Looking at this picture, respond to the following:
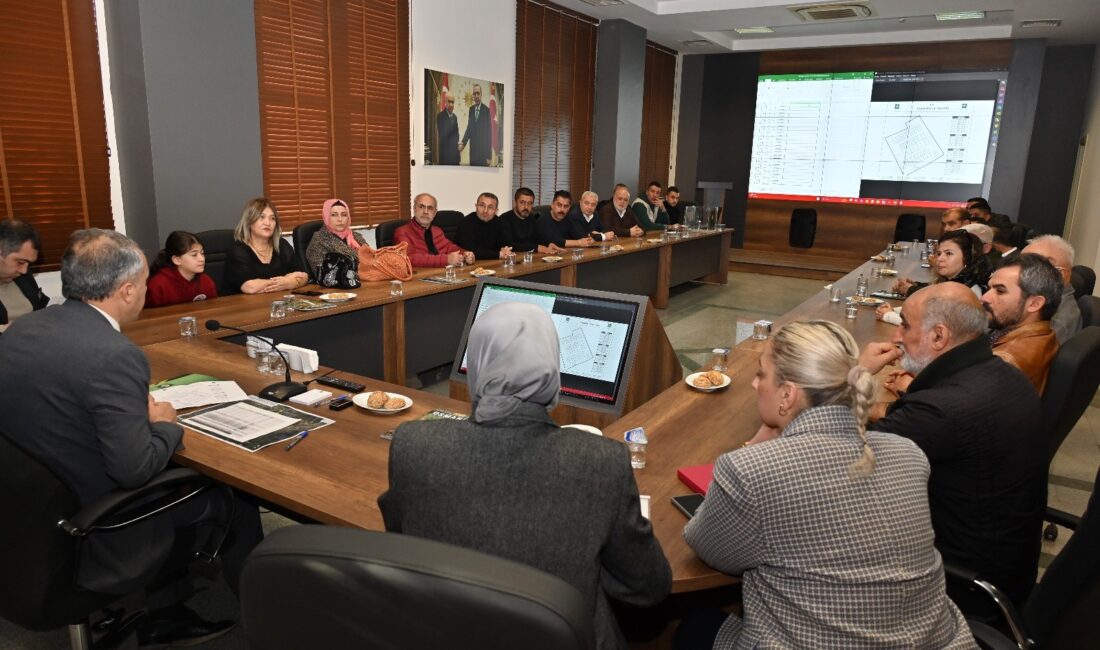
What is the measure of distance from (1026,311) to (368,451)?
7.49ft

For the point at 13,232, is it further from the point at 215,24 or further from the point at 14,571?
the point at 14,571

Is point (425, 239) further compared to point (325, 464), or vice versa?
point (425, 239)

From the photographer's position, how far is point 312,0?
17.1 ft

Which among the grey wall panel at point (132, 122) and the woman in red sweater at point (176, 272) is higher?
the grey wall panel at point (132, 122)

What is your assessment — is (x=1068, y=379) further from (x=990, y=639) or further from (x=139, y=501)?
(x=139, y=501)

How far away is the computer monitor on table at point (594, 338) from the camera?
210 centimetres

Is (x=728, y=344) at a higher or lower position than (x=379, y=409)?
lower

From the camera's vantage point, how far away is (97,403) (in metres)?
1.66

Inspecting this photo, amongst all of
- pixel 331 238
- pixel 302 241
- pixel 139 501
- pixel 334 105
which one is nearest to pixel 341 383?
pixel 139 501

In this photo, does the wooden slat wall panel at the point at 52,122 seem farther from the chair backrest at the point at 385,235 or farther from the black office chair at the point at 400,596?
the black office chair at the point at 400,596

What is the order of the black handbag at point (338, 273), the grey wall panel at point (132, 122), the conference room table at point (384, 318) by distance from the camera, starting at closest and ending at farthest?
the conference room table at point (384, 318) < the black handbag at point (338, 273) < the grey wall panel at point (132, 122)

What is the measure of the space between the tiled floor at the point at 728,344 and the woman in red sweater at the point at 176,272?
4.22 feet

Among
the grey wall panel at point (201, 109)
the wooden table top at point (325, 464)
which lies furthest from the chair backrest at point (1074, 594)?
the grey wall panel at point (201, 109)

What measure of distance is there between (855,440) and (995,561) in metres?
0.77
